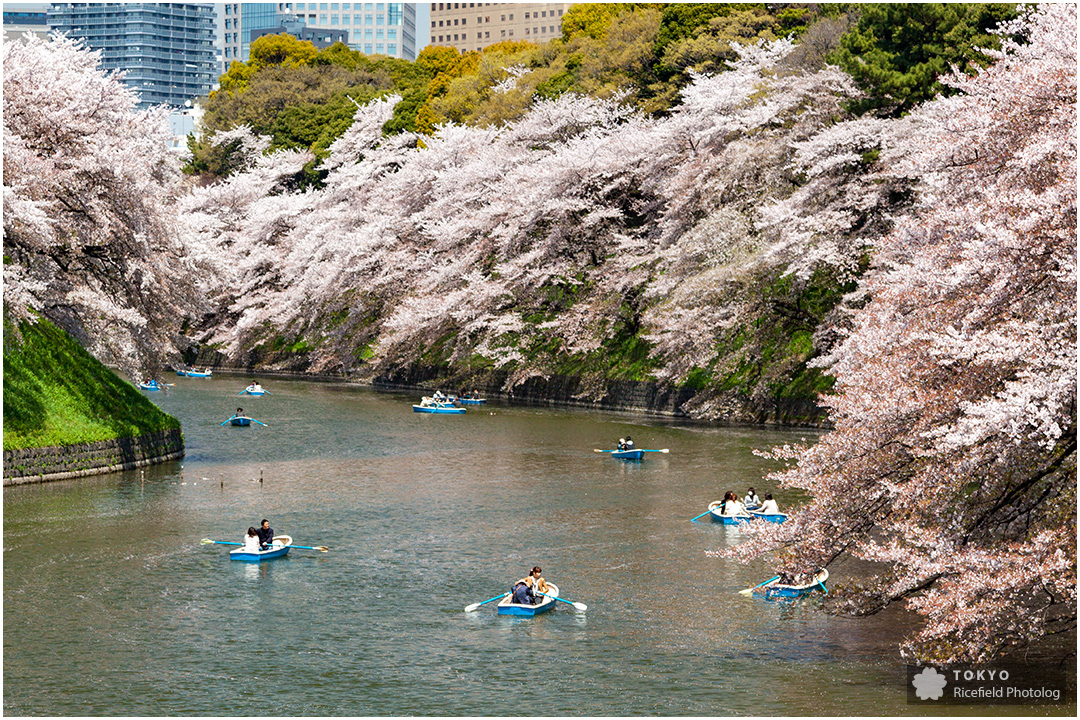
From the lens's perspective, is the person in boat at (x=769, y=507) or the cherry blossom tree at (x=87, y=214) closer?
the person in boat at (x=769, y=507)

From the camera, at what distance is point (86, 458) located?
1422 inches

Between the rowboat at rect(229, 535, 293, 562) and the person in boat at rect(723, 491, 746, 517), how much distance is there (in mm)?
11233

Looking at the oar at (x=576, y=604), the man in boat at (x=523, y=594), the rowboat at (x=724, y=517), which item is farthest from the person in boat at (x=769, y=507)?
the man in boat at (x=523, y=594)

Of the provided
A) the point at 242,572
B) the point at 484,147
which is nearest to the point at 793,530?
the point at 242,572

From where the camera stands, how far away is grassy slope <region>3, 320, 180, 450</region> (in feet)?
114

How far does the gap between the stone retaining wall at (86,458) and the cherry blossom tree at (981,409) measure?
75.7ft

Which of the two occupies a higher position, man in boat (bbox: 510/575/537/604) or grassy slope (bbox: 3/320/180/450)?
grassy slope (bbox: 3/320/180/450)

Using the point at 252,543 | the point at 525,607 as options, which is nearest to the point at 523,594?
the point at 525,607

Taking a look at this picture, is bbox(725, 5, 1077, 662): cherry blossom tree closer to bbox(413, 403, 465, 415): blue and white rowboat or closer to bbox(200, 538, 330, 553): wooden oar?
bbox(200, 538, 330, 553): wooden oar

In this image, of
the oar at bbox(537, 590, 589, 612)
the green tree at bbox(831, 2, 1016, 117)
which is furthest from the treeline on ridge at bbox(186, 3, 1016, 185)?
the oar at bbox(537, 590, 589, 612)

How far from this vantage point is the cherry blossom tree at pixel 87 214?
→ 3575 centimetres

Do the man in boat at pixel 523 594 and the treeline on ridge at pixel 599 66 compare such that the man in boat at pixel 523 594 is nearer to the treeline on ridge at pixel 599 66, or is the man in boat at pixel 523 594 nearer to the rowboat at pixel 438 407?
the treeline on ridge at pixel 599 66

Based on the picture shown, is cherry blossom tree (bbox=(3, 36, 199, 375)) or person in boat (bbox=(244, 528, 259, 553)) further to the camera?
cherry blossom tree (bbox=(3, 36, 199, 375))

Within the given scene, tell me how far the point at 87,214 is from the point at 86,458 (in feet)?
25.7
